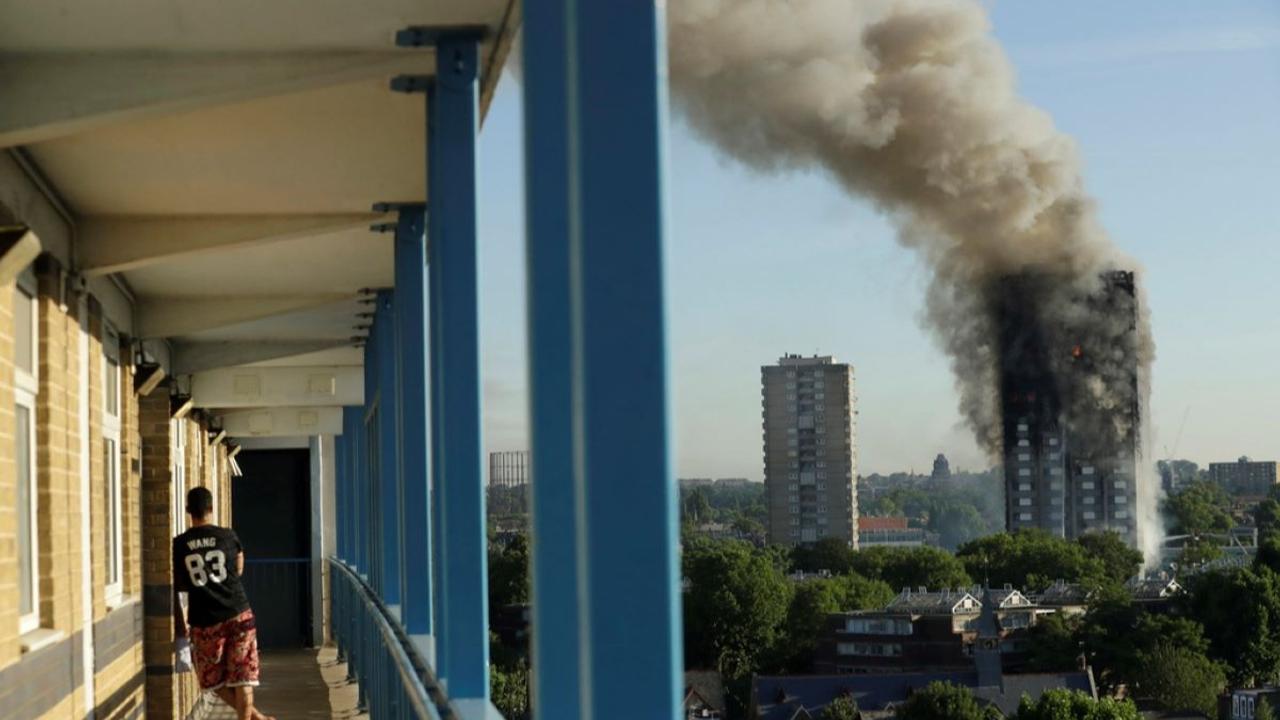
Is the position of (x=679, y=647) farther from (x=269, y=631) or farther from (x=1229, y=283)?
(x=1229, y=283)

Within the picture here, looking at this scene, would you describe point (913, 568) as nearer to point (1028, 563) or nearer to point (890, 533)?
point (890, 533)

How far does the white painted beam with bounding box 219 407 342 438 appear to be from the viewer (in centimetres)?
1531

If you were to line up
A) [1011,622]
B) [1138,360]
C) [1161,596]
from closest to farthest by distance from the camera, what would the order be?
[1011,622]
[1161,596]
[1138,360]

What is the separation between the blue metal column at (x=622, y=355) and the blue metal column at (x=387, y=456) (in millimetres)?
6350

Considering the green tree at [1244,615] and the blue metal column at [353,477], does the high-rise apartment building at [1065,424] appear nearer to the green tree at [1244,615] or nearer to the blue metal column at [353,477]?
the green tree at [1244,615]

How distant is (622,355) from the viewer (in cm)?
208

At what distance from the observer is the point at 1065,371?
70.9 metres

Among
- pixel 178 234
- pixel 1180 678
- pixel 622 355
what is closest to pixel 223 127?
pixel 178 234

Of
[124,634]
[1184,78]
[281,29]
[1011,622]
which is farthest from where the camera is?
[1184,78]

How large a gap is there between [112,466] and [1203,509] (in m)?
36.1

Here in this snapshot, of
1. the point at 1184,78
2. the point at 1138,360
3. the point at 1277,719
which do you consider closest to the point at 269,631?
the point at 1277,719

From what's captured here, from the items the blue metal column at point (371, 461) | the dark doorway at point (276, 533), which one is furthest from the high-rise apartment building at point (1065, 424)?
the blue metal column at point (371, 461)

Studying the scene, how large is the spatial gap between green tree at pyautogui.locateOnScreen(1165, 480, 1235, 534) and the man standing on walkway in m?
33.5

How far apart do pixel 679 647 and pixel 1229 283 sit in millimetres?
97937
